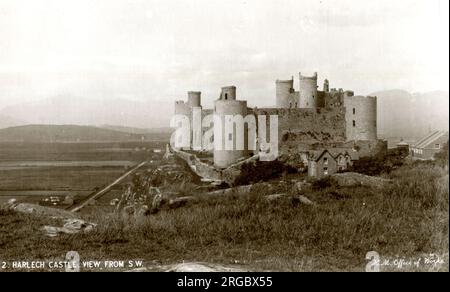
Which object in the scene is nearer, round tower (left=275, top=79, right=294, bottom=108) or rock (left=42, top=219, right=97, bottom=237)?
rock (left=42, top=219, right=97, bottom=237)

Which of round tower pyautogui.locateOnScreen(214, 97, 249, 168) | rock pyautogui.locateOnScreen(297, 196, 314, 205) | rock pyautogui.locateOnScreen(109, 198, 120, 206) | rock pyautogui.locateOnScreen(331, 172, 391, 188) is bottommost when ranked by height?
rock pyautogui.locateOnScreen(109, 198, 120, 206)

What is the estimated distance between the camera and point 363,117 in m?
26.3

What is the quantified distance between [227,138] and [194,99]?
26.5ft

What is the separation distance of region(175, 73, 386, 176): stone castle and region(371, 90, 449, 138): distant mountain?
1.01 m

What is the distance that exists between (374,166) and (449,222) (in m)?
15.0

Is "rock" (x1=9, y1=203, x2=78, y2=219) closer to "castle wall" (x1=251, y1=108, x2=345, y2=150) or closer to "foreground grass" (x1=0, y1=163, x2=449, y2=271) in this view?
"foreground grass" (x1=0, y1=163, x2=449, y2=271)

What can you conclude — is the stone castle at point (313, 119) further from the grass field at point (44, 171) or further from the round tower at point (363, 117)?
the grass field at point (44, 171)

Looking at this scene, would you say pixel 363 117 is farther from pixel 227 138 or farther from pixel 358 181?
pixel 358 181

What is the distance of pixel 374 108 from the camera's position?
85.2ft

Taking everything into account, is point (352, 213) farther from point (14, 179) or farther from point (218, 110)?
point (218, 110)

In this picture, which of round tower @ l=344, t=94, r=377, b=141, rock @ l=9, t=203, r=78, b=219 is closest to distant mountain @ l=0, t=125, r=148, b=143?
rock @ l=9, t=203, r=78, b=219

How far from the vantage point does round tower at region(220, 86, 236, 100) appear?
26.9m
